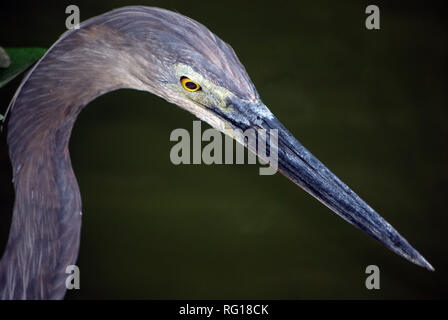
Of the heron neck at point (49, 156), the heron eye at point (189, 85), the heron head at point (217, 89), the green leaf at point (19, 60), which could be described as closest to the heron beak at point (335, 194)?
the heron head at point (217, 89)

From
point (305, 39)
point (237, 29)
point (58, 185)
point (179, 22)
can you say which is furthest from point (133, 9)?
point (305, 39)

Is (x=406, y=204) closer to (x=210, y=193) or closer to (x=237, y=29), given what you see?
(x=210, y=193)

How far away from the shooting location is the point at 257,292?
179cm

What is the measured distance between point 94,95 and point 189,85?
0.74 feet

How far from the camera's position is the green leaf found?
0.97 m

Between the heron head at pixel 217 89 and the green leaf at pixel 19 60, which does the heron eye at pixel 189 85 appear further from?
the green leaf at pixel 19 60

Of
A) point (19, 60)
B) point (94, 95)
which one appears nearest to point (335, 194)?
point (94, 95)

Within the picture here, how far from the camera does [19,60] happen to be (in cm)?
101

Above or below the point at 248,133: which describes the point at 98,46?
above

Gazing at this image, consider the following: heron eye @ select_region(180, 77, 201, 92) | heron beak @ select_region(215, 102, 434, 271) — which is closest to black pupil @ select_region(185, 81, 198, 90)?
heron eye @ select_region(180, 77, 201, 92)

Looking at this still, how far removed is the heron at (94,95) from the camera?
75 cm
